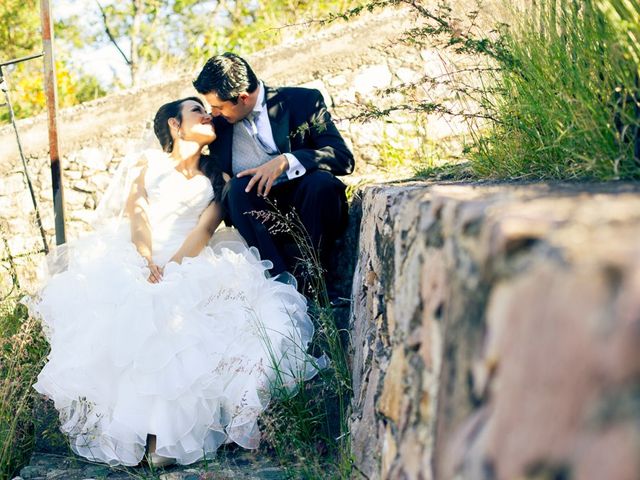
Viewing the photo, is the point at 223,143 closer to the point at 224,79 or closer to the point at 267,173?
the point at 224,79

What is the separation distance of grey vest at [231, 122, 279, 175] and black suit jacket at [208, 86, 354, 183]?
0.11 feet

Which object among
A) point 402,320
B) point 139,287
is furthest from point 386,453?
point 139,287

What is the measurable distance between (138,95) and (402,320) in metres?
4.10

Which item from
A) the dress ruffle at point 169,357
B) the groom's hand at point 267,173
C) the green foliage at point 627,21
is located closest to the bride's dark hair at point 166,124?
the groom's hand at point 267,173

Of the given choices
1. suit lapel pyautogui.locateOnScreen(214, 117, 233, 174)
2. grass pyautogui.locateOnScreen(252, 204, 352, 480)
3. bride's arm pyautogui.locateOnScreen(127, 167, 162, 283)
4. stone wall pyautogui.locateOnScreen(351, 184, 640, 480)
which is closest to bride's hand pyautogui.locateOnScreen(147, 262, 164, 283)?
bride's arm pyautogui.locateOnScreen(127, 167, 162, 283)

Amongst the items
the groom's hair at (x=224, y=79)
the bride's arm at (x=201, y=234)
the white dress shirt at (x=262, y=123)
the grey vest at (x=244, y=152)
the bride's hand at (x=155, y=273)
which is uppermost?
the groom's hair at (x=224, y=79)

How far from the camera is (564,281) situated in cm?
83

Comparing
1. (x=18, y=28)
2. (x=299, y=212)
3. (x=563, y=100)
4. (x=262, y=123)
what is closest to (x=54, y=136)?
(x=262, y=123)

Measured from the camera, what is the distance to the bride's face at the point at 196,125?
412cm

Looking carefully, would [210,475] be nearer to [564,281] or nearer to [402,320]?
[402,320]

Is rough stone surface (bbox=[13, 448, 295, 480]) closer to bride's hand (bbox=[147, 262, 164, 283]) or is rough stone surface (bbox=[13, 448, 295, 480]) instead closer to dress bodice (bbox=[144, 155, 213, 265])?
bride's hand (bbox=[147, 262, 164, 283])

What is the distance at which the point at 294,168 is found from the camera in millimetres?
3834

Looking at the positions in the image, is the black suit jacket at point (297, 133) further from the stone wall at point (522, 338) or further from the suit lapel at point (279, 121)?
the stone wall at point (522, 338)

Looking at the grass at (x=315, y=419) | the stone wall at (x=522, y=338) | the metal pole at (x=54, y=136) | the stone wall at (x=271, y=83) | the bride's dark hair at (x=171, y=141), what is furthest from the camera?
the stone wall at (x=271, y=83)
